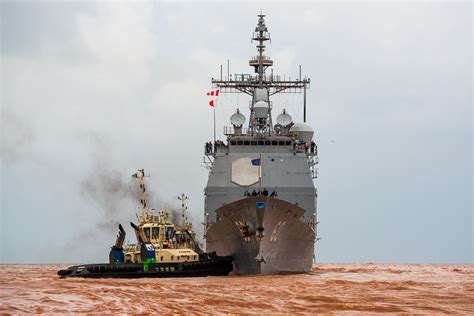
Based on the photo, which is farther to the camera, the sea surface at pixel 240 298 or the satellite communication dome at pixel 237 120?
the satellite communication dome at pixel 237 120

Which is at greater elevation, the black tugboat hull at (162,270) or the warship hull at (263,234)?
the warship hull at (263,234)

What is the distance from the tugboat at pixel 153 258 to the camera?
4272 centimetres

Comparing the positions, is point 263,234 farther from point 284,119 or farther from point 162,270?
point 284,119

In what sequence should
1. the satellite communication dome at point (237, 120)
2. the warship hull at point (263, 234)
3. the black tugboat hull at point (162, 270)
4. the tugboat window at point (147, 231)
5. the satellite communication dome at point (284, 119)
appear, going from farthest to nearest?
the satellite communication dome at point (284, 119) < the satellite communication dome at point (237, 120) < the tugboat window at point (147, 231) < the black tugboat hull at point (162, 270) < the warship hull at point (263, 234)

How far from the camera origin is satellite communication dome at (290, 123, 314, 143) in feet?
172

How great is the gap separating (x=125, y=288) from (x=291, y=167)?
18383 millimetres

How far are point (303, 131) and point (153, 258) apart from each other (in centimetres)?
1419

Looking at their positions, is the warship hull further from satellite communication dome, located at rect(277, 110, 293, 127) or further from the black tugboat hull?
satellite communication dome, located at rect(277, 110, 293, 127)

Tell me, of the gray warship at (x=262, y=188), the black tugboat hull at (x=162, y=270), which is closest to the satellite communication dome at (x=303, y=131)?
the gray warship at (x=262, y=188)

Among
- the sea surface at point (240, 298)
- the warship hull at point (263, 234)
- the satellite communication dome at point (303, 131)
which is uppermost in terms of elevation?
the satellite communication dome at point (303, 131)

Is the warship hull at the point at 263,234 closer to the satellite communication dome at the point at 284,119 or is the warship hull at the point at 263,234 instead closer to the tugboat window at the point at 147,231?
the tugboat window at the point at 147,231

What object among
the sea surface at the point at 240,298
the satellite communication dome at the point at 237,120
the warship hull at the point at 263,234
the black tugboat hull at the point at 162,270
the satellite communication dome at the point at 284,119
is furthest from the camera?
the satellite communication dome at the point at 284,119

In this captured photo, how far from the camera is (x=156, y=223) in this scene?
149 feet

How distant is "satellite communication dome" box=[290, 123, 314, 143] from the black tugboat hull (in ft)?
38.4
